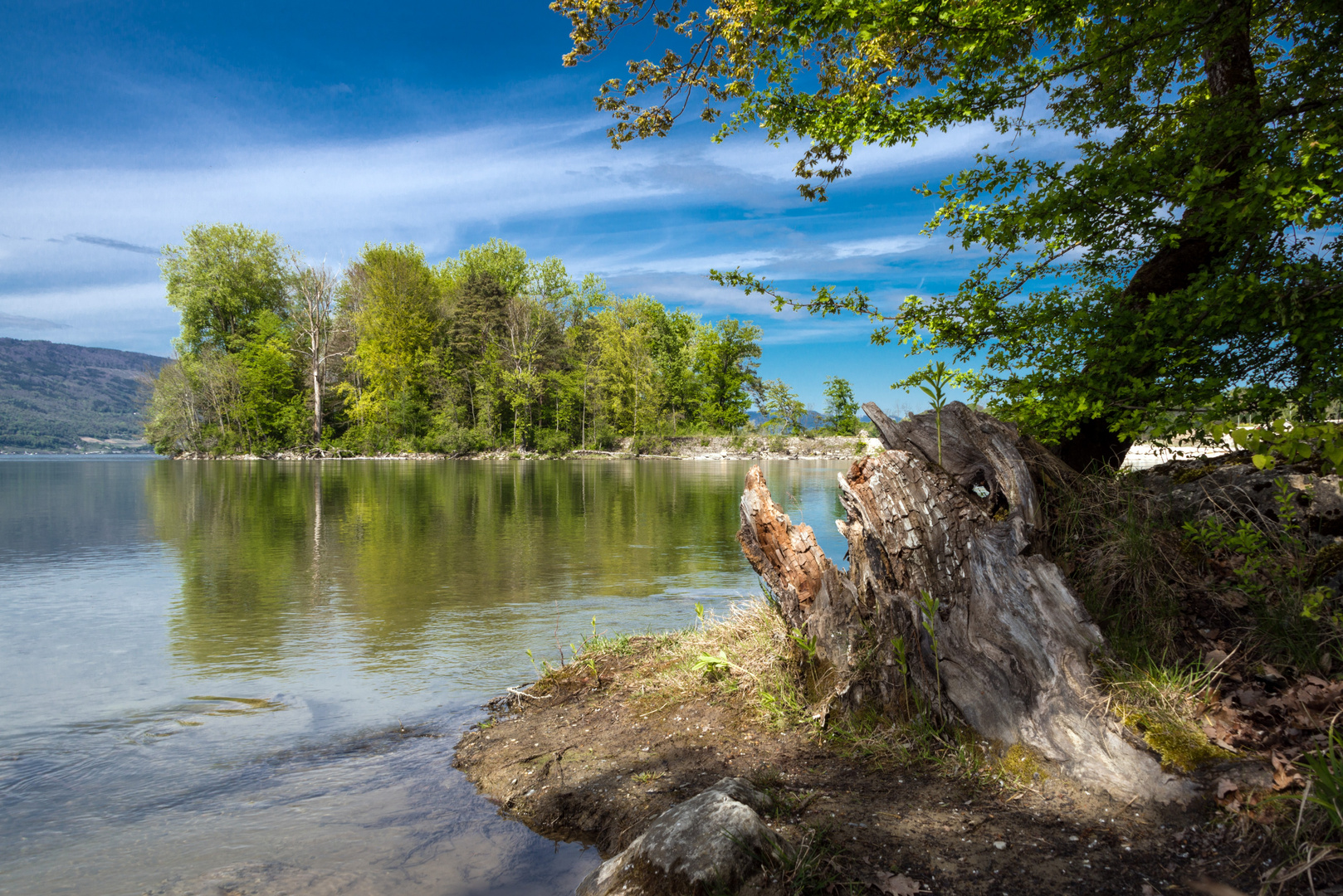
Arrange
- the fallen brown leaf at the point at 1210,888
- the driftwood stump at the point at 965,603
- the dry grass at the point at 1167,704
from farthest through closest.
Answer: the driftwood stump at the point at 965,603, the dry grass at the point at 1167,704, the fallen brown leaf at the point at 1210,888

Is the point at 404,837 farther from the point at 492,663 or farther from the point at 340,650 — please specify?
the point at 340,650

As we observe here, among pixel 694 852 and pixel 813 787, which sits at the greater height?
pixel 694 852

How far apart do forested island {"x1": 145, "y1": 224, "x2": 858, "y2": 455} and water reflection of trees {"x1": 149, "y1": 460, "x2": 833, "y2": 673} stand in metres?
32.0

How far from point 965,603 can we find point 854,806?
132cm

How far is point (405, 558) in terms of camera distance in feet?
41.2

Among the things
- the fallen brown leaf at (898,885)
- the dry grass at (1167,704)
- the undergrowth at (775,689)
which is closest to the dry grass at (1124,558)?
the dry grass at (1167,704)

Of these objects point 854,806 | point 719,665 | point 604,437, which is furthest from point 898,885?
point 604,437

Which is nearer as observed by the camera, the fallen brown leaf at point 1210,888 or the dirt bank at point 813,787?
the fallen brown leaf at point 1210,888

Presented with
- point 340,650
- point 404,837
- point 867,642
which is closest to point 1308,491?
point 867,642

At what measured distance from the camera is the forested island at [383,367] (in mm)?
57344

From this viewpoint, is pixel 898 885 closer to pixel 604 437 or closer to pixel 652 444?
pixel 652 444

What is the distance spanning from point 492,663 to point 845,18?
21.3ft

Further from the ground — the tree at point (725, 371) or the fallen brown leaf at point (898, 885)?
the tree at point (725, 371)

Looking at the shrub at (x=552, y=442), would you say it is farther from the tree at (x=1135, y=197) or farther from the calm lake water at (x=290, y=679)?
the tree at (x=1135, y=197)
